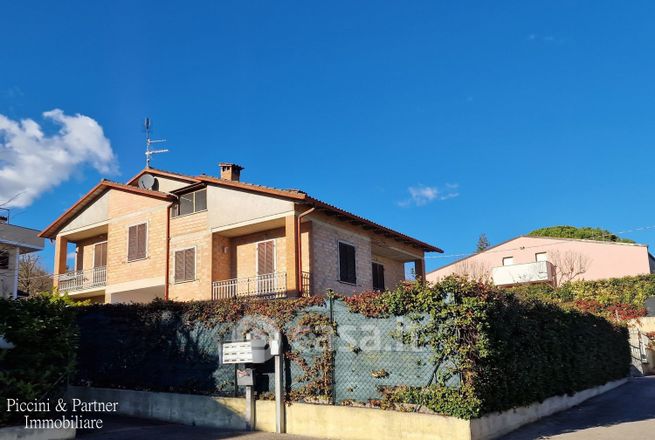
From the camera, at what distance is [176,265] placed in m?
20.2

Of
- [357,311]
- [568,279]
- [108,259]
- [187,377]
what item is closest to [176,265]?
[108,259]

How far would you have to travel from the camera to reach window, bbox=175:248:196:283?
19.8 m

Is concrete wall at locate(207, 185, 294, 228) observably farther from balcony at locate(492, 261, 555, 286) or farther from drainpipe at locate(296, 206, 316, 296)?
balcony at locate(492, 261, 555, 286)

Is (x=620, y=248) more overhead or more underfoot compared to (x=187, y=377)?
more overhead

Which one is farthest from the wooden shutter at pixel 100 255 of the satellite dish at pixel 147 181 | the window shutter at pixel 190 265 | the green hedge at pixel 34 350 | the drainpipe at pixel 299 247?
the green hedge at pixel 34 350

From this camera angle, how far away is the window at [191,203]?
2020 centimetres

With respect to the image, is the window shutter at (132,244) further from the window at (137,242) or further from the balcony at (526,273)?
the balcony at (526,273)

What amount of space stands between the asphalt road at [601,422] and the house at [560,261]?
83.7 feet

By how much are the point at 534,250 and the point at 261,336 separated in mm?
35997

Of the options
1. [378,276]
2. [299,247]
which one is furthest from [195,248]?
[378,276]

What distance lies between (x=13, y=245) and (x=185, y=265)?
9111mm

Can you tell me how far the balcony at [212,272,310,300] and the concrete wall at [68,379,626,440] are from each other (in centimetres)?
685

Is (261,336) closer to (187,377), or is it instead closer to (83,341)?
(187,377)

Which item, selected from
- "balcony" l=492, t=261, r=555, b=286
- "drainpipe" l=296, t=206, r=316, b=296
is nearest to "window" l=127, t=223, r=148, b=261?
"drainpipe" l=296, t=206, r=316, b=296
